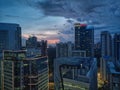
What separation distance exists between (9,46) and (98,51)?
544 cm

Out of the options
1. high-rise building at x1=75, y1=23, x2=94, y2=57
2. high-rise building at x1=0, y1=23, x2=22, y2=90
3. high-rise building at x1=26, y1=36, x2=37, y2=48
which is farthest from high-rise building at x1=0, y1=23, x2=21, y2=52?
high-rise building at x1=75, y1=23, x2=94, y2=57

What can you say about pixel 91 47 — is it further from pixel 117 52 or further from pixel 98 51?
pixel 117 52

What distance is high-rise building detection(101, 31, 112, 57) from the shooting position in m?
10.1

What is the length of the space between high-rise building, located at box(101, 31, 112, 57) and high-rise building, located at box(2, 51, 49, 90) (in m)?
4.28

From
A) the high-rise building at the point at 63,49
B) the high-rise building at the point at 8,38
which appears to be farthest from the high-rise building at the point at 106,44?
A: the high-rise building at the point at 8,38

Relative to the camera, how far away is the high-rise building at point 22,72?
6266 millimetres

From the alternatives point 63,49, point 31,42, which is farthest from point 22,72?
point 31,42

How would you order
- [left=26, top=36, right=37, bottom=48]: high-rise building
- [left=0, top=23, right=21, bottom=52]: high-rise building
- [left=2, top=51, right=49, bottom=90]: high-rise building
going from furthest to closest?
1. [left=26, top=36, right=37, bottom=48]: high-rise building
2. [left=0, top=23, right=21, bottom=52]: high-rise building
3. [left=2, top=51, right=49, bottom=90]: high-rise building

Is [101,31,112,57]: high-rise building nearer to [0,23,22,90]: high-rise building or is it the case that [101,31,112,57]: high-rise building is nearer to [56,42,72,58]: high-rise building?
[56,42,72,58]: high-rise building

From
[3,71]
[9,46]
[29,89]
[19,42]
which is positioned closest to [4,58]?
[3,71]

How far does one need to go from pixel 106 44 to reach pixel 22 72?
597cm

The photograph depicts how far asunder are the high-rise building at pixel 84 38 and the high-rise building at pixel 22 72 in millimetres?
→ 4378

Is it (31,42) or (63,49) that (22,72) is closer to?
(63,49)

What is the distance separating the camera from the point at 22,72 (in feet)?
21.0
